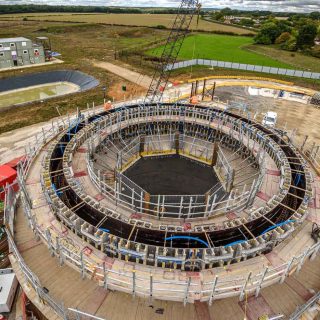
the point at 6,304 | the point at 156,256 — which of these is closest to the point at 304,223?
the point at 156,256

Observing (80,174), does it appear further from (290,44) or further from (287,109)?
(290,44)

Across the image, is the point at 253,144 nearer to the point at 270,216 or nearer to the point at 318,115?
the point at 270,216

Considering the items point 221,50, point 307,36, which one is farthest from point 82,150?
point 307,36

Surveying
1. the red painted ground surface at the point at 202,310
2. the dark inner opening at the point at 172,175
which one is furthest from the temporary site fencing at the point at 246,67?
the red painted ground surface at the point at 202,310

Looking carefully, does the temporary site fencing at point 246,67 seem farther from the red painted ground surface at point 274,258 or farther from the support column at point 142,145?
the red painted ground surface at point 274,258

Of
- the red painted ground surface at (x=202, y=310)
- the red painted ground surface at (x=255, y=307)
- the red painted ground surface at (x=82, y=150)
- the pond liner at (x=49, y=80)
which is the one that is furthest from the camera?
the pond liner at (x=49, y=80)

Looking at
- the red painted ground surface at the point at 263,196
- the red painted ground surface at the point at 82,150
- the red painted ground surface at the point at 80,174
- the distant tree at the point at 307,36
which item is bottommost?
the red painted ground surface at the point at 80,174

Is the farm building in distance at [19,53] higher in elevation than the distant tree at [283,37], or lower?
lower
